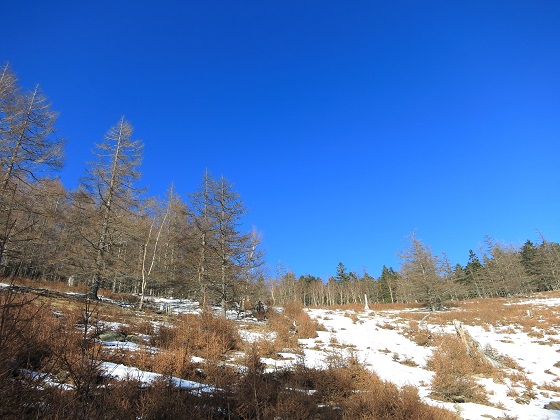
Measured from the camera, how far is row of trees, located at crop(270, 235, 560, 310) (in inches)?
1374

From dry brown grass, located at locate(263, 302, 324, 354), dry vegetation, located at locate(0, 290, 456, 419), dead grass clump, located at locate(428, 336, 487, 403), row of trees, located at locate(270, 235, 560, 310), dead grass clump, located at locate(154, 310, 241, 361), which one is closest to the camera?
dry vegetation, located at locate(0, 290, 456, 419)

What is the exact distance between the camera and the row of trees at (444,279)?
3491 centimetres

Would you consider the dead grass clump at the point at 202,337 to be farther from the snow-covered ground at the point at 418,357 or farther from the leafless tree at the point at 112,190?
the leafless tree at the point at 112,190

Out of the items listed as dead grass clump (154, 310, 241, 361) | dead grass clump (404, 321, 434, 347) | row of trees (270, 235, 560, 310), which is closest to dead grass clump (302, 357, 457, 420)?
dead grass clump (154, 310, 241, 361)

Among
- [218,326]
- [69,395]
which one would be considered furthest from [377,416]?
[218,326]

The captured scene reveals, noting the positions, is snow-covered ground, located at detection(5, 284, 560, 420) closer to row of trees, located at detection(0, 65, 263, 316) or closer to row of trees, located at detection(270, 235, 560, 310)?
row of trees, located at detection(0, 65, 263, 316)

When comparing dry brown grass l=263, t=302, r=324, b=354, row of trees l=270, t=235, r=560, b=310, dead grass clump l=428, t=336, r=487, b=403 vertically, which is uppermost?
row of trees l=270, t=235, r=560, b=310

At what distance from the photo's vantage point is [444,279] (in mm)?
34125

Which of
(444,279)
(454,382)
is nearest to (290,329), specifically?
(454,382)

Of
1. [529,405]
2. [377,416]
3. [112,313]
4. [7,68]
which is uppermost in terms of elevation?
[7,68]

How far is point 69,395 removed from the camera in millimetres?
3850

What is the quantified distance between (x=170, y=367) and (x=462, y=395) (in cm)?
864

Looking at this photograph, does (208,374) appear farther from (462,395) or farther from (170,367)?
(462,395)

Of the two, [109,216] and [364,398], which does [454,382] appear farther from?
[109,216]
